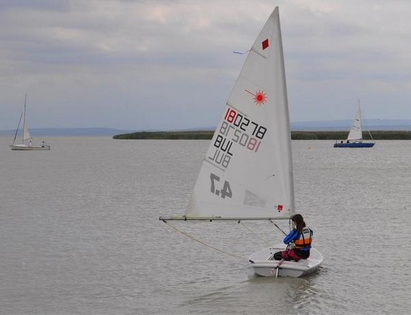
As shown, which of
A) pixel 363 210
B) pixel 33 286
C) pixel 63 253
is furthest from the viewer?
pixel 363 210

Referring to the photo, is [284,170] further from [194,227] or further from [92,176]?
[92,176]

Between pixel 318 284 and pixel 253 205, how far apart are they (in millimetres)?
2574

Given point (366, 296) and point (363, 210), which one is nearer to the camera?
point (366, 296)

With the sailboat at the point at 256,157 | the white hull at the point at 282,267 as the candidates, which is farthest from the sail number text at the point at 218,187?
the white hull at the point at 282,267

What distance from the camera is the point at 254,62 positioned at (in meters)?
17.9

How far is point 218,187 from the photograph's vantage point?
18.8m

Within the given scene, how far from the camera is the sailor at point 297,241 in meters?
18.0

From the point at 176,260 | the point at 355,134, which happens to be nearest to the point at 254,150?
the point at 176,260

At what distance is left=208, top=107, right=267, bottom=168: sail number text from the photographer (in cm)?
1844

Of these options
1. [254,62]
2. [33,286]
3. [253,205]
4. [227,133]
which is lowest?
[33,286]

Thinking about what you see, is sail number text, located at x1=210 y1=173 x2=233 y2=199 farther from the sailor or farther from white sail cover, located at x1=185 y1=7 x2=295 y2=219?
the sailor

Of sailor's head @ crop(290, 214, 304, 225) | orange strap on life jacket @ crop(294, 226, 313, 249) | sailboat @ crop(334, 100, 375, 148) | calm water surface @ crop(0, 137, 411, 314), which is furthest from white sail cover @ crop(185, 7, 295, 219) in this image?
sailboat @ crop(334, 100, 375, 148)

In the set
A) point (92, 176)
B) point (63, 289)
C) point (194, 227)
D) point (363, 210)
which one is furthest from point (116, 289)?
point (92, 176)

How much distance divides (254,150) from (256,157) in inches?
7.1
